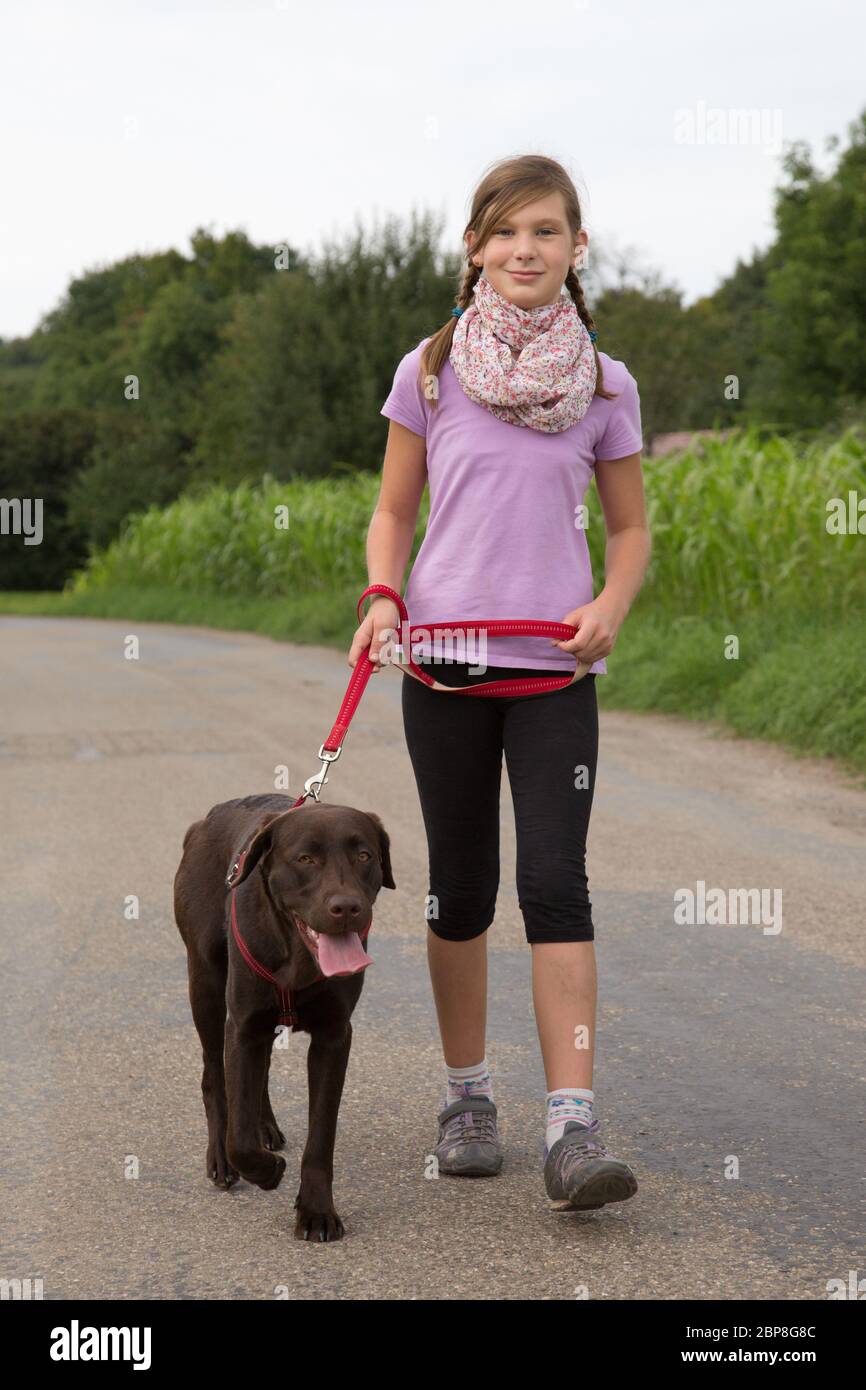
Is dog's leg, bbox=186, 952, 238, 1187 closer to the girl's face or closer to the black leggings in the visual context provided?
the black leggings

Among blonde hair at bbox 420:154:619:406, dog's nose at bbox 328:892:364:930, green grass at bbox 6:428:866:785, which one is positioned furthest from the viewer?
green grass at bbox 6:428:866:785

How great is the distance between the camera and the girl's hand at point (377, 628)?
11.8 ft

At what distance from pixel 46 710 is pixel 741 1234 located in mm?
10666

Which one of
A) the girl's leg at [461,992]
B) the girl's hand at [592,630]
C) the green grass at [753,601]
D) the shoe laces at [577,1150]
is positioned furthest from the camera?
the green grass at [753,601]

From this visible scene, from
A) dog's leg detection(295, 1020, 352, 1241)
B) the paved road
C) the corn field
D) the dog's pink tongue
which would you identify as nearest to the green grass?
the corn field

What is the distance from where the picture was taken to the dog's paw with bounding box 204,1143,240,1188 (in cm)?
364

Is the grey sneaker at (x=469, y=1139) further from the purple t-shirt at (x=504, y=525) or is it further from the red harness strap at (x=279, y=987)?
the purple t-shirt at (x=504, y=525)

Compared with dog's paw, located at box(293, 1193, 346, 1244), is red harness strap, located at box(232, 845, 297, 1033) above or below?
above

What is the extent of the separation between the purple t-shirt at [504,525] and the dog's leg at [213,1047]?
861mm

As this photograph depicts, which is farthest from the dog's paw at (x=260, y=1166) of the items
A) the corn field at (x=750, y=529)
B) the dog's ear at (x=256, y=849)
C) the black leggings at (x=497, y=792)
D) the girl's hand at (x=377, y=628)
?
the corn field at (x=750, y=529)

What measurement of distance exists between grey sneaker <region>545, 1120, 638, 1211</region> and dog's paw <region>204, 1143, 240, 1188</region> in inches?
28.7

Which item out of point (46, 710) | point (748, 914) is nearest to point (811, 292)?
point (46, 710)

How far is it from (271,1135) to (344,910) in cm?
94

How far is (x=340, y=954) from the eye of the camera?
3.18 meters
